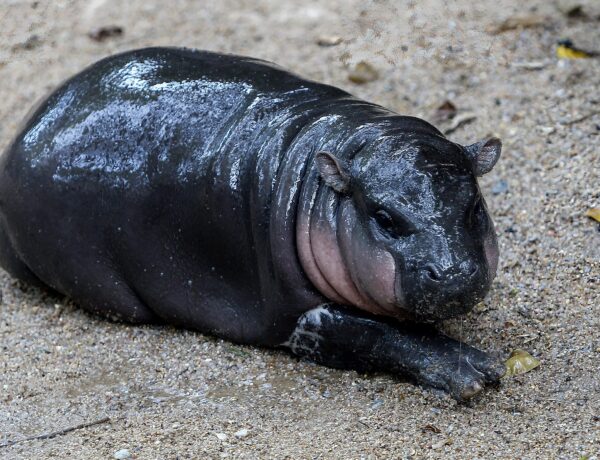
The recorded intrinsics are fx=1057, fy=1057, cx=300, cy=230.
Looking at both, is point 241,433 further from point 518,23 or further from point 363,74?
point 518,23

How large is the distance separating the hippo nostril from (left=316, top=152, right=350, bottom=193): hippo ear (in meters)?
0.64

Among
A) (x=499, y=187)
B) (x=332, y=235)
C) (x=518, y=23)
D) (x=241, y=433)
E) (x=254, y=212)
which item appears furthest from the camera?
(x=518, y=23)

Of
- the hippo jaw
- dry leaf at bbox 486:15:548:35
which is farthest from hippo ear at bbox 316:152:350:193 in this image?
dry leaf at bbox 486:15:548:35

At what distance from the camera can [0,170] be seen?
6230 millimetres

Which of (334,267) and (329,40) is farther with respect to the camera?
(329,40)

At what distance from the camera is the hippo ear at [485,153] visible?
201 inches

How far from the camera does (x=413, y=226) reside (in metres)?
4.68

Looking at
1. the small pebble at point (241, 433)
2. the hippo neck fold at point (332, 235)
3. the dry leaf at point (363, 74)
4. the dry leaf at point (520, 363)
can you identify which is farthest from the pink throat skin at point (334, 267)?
the dry leaf at point (363, 74)

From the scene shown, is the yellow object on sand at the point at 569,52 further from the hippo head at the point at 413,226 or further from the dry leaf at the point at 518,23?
the hippo head at the point at 413,226

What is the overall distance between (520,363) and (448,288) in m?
0.79

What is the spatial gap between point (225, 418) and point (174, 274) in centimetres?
107

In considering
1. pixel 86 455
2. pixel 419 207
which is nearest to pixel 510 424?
pixel 419 207

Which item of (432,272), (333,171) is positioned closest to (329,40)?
(333,171)

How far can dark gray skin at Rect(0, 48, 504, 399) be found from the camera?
188 inches
